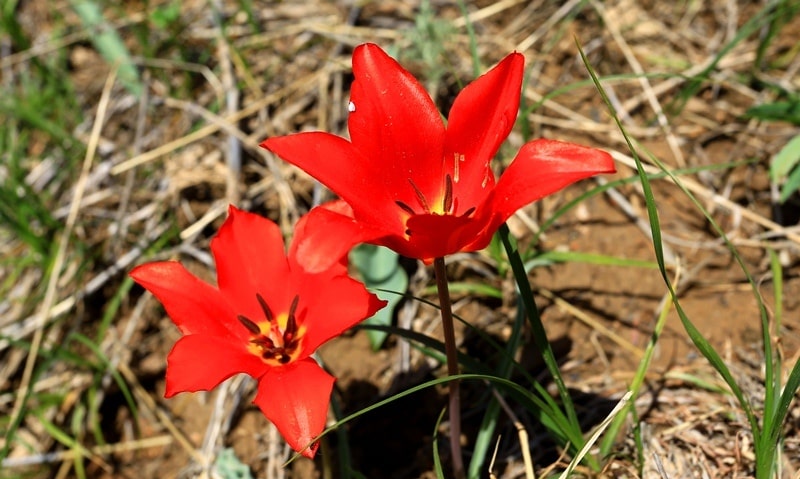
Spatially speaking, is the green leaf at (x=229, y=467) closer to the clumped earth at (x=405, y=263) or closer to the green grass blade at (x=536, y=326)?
the clumped earth at (x=405, y=263)

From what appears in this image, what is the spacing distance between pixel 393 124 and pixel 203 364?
63 cm

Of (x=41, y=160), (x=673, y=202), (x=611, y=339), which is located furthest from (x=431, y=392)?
(x=41, y=160)

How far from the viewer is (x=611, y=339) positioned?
2541mm

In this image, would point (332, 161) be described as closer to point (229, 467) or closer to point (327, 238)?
point (327, 238)

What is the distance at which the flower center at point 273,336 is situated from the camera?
6.28 feet

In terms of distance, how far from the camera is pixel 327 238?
1.44 metres

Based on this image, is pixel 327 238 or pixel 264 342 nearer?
pixel 327 238

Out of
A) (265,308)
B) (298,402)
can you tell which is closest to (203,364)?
(298,402)

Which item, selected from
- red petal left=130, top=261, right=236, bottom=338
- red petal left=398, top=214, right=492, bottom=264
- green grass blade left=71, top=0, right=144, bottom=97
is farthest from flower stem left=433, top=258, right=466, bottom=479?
green grass blade left=71, top=0, right=144, bottom=97

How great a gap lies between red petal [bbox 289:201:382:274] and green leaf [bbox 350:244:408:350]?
1031 mm

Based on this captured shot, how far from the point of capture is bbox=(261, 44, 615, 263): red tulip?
1.48 meters

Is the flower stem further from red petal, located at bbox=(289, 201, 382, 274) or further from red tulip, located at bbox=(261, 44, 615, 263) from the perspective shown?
red petal, located at bbox=(289, 201, 382, 274)

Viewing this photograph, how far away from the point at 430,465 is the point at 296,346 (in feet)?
2.12

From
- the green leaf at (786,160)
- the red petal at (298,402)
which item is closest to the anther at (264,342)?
the red petal at (298,402)
